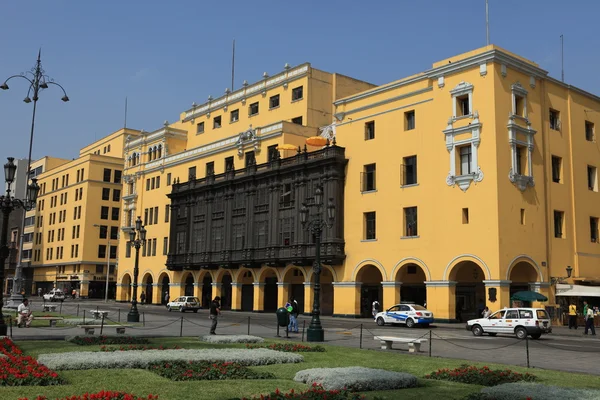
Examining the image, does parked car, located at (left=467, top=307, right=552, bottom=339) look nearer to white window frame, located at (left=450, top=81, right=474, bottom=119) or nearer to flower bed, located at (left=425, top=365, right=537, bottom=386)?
white window frame, located at (left=450, top=81, right=474, bottom=119)

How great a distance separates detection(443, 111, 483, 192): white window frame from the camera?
39719mm

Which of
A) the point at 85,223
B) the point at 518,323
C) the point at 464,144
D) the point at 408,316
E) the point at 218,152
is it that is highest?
the point at 218,152

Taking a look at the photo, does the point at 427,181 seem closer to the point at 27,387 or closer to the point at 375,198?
the point at 375,198

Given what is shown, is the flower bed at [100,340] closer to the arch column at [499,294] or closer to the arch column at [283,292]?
the arch column at [499,294]

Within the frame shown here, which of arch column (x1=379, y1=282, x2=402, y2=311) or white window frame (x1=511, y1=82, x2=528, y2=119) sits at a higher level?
white window frame (x1=511, y1=82, x2=528, y2=119)

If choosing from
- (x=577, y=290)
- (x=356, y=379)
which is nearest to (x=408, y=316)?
(x=577, y=290)

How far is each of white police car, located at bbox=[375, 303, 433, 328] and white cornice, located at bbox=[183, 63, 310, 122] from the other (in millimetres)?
27564

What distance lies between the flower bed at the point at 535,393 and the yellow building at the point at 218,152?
125 feet

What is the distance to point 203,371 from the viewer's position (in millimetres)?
14227

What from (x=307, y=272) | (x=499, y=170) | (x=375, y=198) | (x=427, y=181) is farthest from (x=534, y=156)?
(x=307, y=272)

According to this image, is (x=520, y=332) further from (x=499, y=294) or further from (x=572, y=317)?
(x=572, y=317)

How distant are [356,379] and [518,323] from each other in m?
19.5

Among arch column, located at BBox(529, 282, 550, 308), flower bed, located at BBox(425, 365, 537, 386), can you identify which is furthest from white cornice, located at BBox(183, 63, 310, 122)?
flower bed, located at BBox(425, 365, 537, 386)

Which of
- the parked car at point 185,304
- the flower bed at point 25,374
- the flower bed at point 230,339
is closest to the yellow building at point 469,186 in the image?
the parked car at point 185,304
